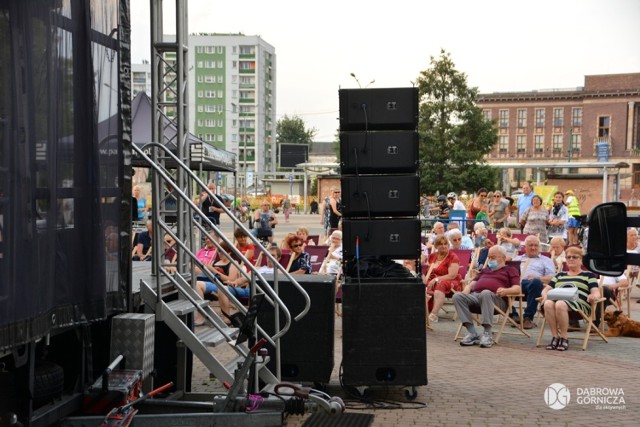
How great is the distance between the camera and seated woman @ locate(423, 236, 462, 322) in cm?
1347

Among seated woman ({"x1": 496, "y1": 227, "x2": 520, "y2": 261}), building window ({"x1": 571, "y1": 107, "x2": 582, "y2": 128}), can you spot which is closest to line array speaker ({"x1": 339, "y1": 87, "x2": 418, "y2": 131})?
seated woman ({"x1": 496, "y1": 227, "x2": 520, "y2": 261})

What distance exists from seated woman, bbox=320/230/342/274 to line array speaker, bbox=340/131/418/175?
572cm

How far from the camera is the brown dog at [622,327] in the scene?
1249 cm

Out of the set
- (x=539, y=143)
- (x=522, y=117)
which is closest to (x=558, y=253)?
(x=522, y=117)

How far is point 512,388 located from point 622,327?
12.8 ft

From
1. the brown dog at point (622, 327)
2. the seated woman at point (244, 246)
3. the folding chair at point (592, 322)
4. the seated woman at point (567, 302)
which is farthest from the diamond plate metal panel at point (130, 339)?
the brown dog at point (622, 327)

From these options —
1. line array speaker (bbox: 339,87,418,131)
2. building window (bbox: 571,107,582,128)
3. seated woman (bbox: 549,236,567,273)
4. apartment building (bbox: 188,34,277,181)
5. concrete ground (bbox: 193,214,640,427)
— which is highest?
apartment building (bbox: 188,34,277,181)

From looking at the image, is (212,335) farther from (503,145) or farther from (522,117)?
(503,145)

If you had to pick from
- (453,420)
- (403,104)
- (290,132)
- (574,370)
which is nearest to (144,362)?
(453,420)

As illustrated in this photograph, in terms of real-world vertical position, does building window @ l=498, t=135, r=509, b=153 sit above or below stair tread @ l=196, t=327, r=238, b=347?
above

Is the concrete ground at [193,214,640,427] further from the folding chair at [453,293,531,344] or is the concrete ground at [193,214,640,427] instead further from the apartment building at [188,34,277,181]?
the apartment building at [188,34,277,181]

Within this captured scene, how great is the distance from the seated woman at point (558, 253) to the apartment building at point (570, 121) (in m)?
87.4

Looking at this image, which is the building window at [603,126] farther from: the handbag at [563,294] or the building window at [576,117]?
the handbag at [563,294]

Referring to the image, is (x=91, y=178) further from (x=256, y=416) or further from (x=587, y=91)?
(x=587, y=91)
